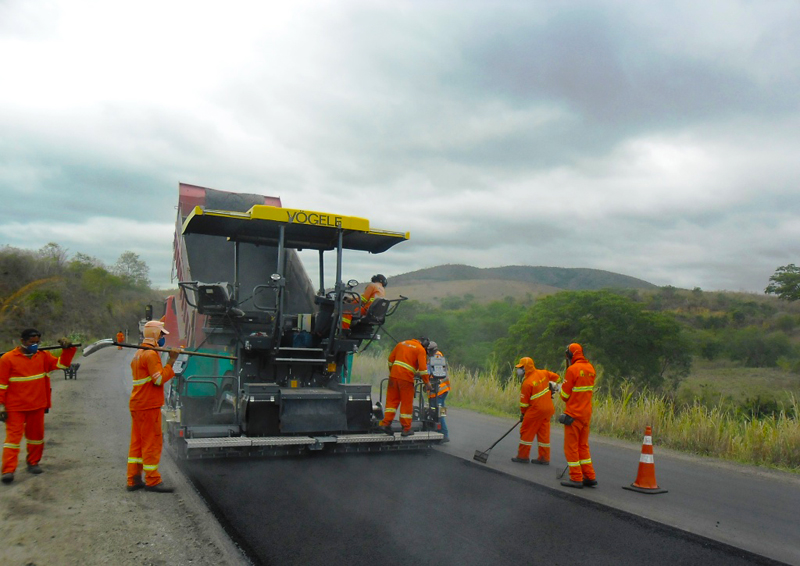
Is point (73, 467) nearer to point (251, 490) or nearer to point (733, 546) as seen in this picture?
point (251, 490)

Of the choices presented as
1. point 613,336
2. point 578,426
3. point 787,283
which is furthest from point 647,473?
point 787,283

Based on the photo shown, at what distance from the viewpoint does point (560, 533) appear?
5.23 m

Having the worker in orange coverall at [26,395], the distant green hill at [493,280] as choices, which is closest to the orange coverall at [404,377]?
the worker in orange coverall at [26,395]

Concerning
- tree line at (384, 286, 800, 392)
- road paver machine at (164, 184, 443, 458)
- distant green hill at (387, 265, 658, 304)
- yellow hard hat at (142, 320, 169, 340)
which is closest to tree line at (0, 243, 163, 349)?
road paver machine at (164, 184, 443, 458)

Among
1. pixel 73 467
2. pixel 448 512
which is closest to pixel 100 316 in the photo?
pixel 73 467

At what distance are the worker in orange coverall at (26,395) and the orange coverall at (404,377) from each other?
3.65 m

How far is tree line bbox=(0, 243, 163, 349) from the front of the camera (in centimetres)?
2570

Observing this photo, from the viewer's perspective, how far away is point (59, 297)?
28.7 m

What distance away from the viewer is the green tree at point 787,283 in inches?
1128

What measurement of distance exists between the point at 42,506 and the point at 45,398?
1.62 meters

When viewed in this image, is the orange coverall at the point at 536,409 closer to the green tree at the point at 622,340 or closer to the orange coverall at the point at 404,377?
the orange coverall at the point at 404,377

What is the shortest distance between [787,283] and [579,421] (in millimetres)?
27230

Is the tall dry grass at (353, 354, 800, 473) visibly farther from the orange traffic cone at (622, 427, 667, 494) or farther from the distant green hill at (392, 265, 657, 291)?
the distant green hill at (392, 265, 657, 291)

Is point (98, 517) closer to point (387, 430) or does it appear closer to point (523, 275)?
point (387, 430)
